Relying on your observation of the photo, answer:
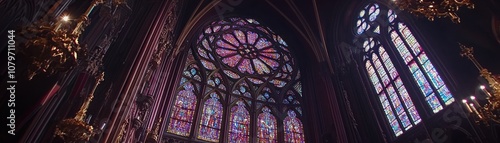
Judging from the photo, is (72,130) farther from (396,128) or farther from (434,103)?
(396,128)

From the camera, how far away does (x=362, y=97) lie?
1138 centimetres

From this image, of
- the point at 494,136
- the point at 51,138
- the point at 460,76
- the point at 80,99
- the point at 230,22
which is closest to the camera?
the point at 51,138

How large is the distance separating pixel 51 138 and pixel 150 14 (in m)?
5.09

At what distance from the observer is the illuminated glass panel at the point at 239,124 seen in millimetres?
11442

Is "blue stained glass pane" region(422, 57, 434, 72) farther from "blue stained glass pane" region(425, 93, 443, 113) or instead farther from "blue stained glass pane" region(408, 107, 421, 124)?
"blue stained glass pane" region(408, 107, 421, 124)

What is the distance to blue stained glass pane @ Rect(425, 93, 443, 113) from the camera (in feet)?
27.1

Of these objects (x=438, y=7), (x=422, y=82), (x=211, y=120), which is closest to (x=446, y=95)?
(x=422, y=82)

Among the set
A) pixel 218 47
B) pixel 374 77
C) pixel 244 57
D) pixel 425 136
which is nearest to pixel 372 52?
pixel 374 77

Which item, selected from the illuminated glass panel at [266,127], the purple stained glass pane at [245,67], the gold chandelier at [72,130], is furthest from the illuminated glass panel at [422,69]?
the gold chandelier at [72,130]

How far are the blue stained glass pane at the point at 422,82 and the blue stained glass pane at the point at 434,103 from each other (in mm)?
143

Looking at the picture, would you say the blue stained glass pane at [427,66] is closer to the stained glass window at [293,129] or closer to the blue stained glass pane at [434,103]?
the blue stained glass pane at [434,103]

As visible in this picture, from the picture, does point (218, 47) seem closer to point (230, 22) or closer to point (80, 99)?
point (230, 22)

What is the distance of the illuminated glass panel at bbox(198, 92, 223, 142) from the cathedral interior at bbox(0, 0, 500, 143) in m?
0.04

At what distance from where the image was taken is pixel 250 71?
14789 millimetres
